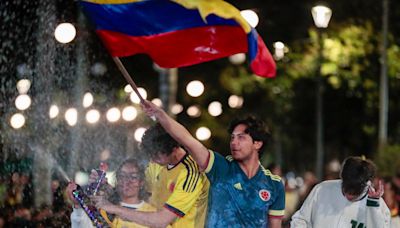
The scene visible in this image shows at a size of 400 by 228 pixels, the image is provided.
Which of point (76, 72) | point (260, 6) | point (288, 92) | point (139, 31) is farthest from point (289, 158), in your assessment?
point (139, 31)

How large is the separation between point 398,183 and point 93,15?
18.4 ft

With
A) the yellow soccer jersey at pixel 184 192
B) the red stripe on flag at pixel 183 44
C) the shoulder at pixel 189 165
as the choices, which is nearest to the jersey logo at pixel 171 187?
the yellow soccer jersey at pixel 184 192

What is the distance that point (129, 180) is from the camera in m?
9.80

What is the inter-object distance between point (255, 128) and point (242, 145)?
0.19 metres

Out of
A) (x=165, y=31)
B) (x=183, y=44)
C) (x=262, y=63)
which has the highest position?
(x=165, y=31)

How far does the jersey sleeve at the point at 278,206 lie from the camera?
9766mm

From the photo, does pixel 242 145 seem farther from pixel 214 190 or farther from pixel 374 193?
pixel 374 193

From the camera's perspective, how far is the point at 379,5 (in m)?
34.2

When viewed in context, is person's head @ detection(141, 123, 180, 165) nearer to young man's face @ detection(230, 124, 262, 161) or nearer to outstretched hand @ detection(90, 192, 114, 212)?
young man's face @ detection(230, 124, 262, 161)

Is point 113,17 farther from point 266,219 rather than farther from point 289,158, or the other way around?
point 289,158

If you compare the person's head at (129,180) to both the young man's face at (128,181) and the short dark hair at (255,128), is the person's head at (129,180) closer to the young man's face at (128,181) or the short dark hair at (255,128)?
the young man's face at (128,181)

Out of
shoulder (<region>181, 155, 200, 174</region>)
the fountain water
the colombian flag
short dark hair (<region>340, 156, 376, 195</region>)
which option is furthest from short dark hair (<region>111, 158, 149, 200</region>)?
the fountain water

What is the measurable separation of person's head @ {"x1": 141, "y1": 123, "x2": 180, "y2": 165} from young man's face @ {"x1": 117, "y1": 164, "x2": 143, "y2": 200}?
217 mm

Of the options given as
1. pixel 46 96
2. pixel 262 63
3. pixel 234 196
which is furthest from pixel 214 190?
pixel 46 96
